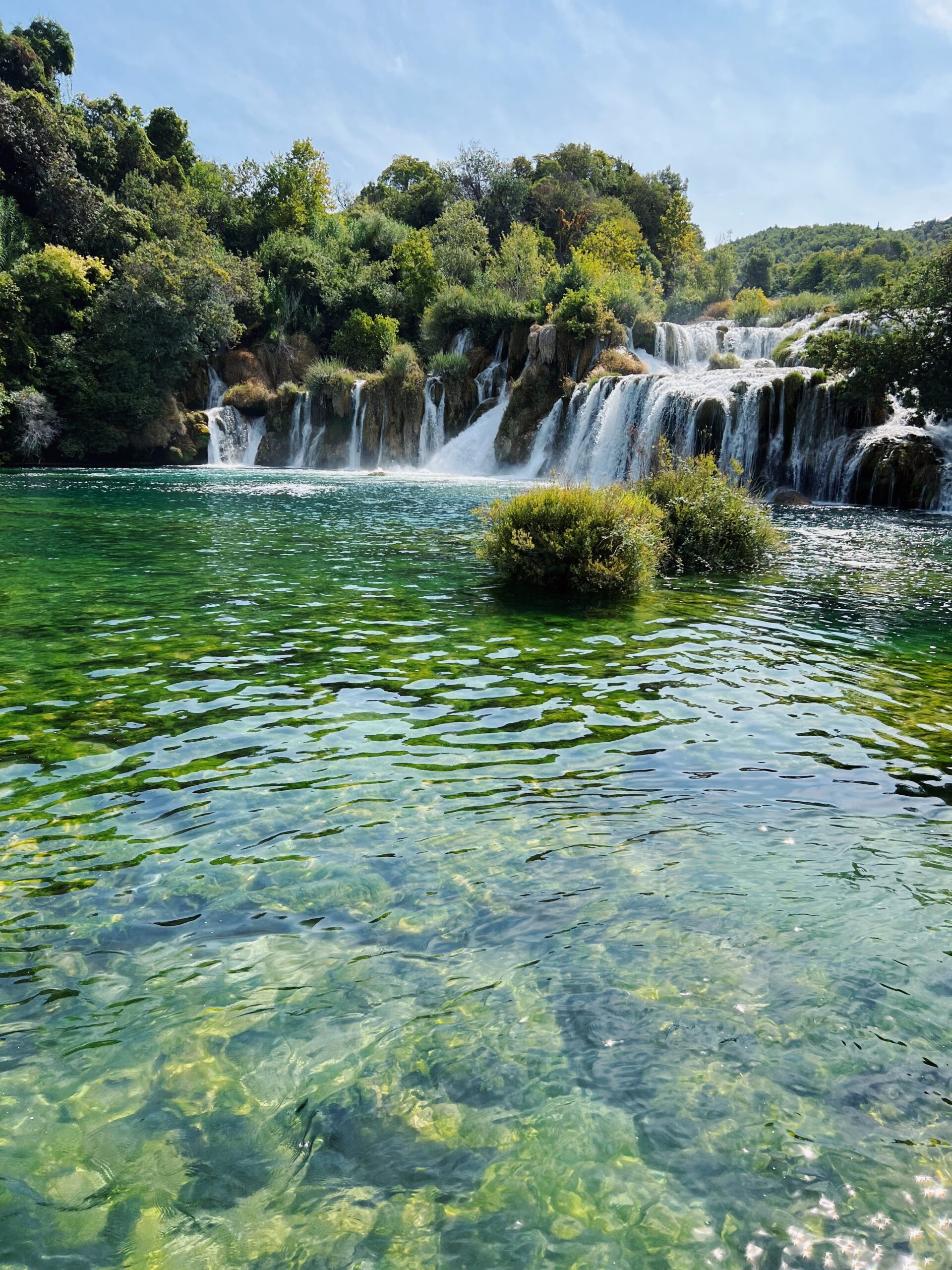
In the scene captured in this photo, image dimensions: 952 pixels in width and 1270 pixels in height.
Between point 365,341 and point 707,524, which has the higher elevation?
point 365,341

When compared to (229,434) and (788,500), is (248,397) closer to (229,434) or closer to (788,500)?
(229,434)

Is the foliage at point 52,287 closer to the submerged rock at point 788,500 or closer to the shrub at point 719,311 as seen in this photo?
the submerged rock at point 788,500

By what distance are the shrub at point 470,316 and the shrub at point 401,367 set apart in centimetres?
343

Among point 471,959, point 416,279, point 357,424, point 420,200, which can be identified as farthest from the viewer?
point 420,200

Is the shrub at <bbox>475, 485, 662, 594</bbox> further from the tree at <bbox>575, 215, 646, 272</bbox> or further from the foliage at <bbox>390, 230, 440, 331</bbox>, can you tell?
the foliage at <bbox>390, 230, 440, 331</bbox>

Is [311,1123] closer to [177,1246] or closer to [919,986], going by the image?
[177,1246]

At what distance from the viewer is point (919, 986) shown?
289 cm

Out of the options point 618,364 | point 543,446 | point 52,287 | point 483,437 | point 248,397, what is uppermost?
point 52,287

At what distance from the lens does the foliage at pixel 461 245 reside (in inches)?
1889

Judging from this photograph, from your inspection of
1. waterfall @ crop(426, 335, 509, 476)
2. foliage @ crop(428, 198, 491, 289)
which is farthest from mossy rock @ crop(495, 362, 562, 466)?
foliage @ crop(428, 198, 491, 289)

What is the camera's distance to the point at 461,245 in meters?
50.9

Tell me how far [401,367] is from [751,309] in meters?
24.9

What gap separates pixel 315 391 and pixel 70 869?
3965cm

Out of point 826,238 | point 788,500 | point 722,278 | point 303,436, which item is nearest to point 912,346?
point 788,500
